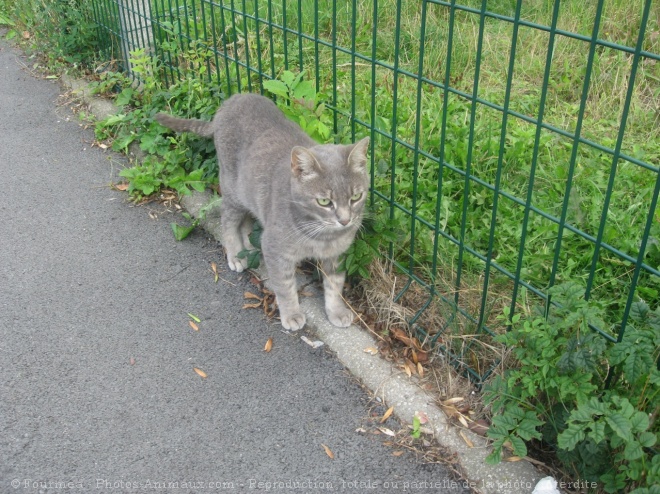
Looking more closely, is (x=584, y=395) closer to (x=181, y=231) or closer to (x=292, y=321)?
(x=292, y=321)

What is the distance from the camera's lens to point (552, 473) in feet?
8.71

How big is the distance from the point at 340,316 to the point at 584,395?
1403 millimetres

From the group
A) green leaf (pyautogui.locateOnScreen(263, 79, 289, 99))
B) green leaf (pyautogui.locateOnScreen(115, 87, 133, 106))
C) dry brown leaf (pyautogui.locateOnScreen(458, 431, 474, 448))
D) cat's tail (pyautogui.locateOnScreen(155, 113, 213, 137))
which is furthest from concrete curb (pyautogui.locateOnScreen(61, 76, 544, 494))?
green leaf (pyautogui.locateOnScreen(115, 87, 133, 106))

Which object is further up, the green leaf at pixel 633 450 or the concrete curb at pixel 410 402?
the green leaf at pixel 633 450

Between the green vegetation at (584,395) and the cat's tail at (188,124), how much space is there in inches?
96.2

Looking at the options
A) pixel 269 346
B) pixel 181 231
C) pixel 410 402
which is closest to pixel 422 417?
pixel 410 402

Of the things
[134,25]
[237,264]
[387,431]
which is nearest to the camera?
[387,431]

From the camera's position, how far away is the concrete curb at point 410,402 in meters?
2.64

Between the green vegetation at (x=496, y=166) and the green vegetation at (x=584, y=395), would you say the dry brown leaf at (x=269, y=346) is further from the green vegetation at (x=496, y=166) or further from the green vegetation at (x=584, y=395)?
the green vegetation at (x=584, y=395)

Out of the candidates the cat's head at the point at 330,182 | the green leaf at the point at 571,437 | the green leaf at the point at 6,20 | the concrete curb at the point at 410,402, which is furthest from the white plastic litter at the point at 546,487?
the green leaf at the point at 6,20

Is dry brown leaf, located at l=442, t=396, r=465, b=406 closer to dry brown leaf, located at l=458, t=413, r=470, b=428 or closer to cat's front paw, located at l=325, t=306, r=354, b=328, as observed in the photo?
dry brown leaf, located at l=458, t=413, r=470, b=428

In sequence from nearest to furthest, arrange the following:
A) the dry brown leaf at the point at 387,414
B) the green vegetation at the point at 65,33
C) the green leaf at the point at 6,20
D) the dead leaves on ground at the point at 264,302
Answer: the dry brown leaf at the point at 387,414 < the dead leaves on ground at the point at 264,302 < the green vegetation at the point at 65,33 < the green leaf at the point at 6,20

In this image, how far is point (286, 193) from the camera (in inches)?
132

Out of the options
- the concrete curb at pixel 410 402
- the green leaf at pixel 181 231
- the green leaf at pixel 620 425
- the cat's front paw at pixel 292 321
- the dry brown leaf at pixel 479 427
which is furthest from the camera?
the green leaf at pixel 181 231
